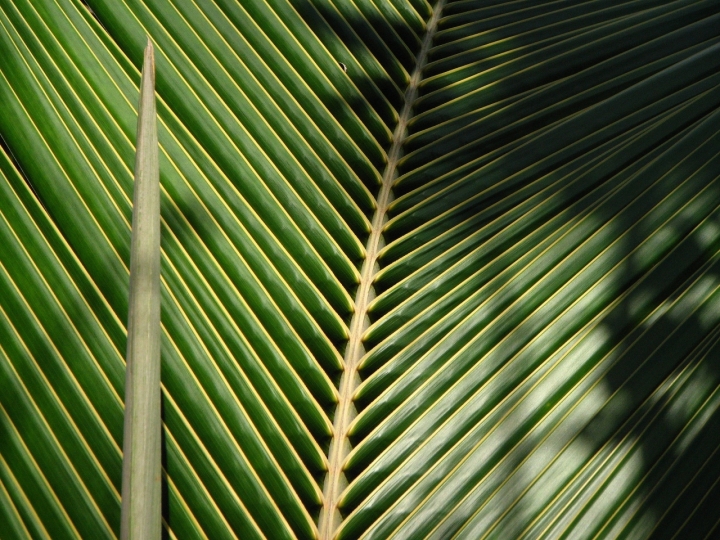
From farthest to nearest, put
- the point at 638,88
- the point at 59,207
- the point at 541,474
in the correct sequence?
the point at 638,88
the point at 59,207
the point at 541,474

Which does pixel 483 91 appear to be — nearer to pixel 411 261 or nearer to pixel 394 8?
pixel 394 8

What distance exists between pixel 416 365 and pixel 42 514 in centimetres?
45

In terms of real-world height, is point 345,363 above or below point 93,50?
below

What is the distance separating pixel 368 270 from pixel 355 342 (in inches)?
4.0

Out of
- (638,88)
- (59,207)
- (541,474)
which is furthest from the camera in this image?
(638,88)

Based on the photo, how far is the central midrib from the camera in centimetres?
67

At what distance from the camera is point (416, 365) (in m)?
0.73

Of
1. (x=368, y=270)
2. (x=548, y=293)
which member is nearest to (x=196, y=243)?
(x=368, y=270)

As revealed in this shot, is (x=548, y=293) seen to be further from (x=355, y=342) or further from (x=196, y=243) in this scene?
(x=196, y=243)

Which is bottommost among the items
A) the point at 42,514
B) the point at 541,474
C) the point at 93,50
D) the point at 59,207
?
the point at 541,474

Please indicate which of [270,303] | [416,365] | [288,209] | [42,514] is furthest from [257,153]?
[42,514]

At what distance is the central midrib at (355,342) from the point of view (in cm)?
67

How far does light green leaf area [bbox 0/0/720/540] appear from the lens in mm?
669

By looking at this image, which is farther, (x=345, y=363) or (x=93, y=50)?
(x=93, y=50)
